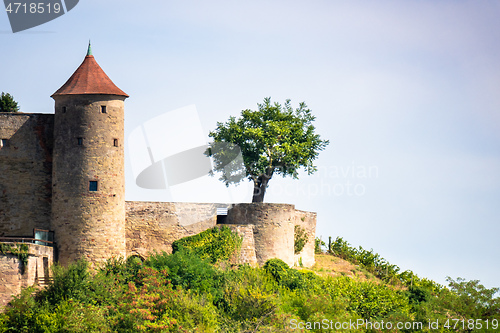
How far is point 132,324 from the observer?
44281 mm

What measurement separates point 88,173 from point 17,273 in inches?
247

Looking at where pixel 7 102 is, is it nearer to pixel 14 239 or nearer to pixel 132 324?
pixel 14 239

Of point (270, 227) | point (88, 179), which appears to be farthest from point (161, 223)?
point (270, 227)

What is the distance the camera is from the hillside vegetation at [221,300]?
44.7 m

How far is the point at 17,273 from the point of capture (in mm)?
45688

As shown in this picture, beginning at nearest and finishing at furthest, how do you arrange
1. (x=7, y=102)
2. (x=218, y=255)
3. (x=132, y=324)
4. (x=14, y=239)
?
(x=132, y=324), (x=14, y=239), (x=218, y=255), (x=7, y=102)

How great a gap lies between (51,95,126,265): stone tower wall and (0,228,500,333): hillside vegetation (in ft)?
4.86

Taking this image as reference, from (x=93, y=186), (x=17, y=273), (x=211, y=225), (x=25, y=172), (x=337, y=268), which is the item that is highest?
(x=25, y=172)

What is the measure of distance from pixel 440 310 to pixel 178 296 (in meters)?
15.1

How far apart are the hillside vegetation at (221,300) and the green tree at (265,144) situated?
6512 millimetres

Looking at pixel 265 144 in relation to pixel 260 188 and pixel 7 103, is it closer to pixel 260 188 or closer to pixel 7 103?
pixel 260 188

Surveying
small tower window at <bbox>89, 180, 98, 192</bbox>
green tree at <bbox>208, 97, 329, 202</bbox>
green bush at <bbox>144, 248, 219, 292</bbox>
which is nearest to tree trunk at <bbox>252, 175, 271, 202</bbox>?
green tree at <bbox>208, 97, 329, 202</bbox>

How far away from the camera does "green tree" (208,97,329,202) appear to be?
57.7 metres

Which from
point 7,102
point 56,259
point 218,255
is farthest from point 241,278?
point 7,102
